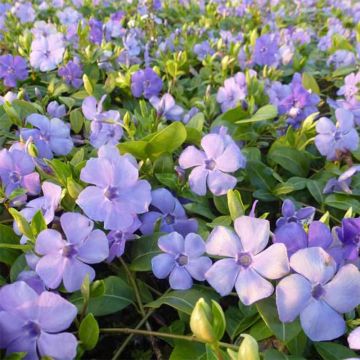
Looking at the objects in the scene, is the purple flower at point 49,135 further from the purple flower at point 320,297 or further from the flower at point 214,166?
the purple flower at point 320,297

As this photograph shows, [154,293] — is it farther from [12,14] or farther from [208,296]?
[12,14]

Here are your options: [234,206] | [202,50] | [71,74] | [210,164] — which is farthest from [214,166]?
[202,50]

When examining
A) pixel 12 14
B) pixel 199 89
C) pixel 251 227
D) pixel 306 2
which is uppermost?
pixel 12 14

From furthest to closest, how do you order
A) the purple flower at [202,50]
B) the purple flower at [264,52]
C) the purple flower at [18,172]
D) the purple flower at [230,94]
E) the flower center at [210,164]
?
the purple flower at [202,50]
the purple flower at [264,52]
the purple flower at [230,94]
the flower center at [210,164]
the purple flower at [18,172]

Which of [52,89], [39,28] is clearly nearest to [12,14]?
[39,28]

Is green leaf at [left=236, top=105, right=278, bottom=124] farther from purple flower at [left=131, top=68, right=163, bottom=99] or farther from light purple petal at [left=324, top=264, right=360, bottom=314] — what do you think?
light purple petal at [left=324, top=264, right=360, bottom=314]

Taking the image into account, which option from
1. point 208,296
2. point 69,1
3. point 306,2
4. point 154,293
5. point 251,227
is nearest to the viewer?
point 251,227

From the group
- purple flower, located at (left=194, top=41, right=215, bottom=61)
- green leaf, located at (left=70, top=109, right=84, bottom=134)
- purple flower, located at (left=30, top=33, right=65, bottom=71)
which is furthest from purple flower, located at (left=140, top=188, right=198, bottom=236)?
purple flower, located at (left=194, top=41, right=215, bottom=61)

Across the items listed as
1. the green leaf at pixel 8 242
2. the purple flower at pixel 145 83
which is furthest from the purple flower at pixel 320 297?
the purple flower at pixel 145 83
